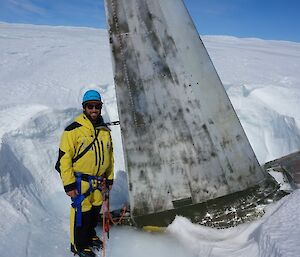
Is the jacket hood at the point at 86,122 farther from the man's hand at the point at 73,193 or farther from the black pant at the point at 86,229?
the black pant at the point at 86,229

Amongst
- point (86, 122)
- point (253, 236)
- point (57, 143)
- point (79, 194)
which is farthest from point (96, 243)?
point (57, 143)

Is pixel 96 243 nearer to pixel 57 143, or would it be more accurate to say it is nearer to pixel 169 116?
pixel 169 116

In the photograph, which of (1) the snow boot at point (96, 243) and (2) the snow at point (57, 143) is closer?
(2) the snow at point (57, 143)

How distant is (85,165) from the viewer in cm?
298

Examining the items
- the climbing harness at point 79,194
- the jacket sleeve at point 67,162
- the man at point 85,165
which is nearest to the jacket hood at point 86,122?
the man at point 85,165

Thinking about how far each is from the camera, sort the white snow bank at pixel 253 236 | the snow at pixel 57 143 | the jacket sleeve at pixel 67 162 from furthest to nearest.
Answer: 1. the jacket sleeve at pixel 67 162
2. the snow at pixel 57 143
3. the white snow bank at pixel 253 236

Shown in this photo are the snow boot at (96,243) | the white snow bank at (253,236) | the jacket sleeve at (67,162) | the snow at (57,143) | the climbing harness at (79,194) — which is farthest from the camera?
the snow boot at (96,243)

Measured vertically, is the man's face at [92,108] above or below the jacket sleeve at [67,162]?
above

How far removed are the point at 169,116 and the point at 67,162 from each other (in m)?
0.88

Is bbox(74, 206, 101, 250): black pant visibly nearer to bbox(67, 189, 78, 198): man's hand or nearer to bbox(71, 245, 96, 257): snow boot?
bbox(71, 245, 96, 257): snow boot

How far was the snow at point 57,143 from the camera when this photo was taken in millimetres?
2732

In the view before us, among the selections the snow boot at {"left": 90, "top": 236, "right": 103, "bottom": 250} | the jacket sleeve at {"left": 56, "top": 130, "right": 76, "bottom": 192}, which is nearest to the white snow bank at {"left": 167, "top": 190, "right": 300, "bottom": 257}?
the snow boot at {"left": 90, "top": 236, "right": 103, "bottom": 250}

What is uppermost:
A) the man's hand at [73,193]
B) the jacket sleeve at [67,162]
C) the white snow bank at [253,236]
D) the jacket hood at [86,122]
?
the jacket hood at [86,122]

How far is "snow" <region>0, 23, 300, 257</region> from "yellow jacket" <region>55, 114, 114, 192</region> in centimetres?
59
